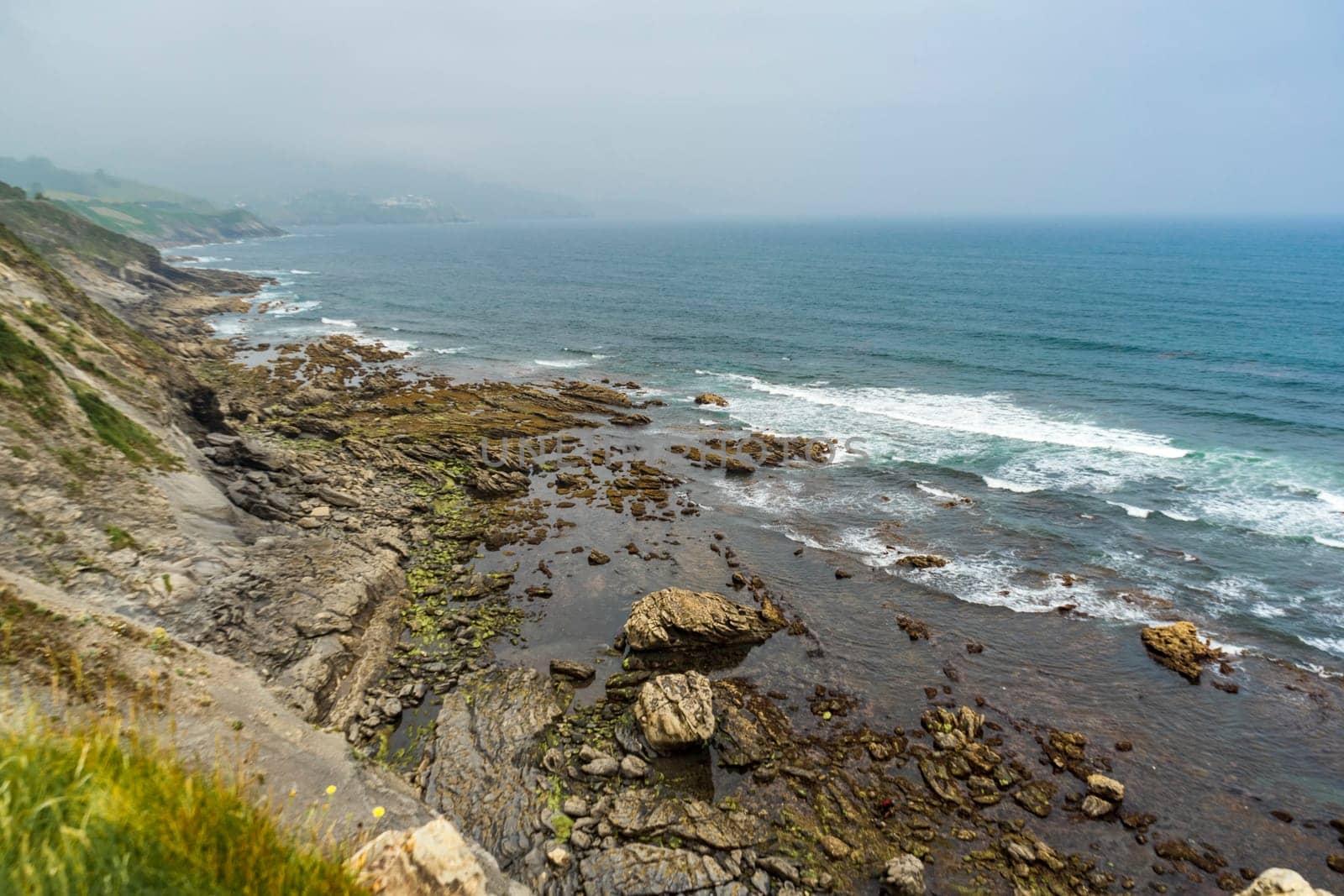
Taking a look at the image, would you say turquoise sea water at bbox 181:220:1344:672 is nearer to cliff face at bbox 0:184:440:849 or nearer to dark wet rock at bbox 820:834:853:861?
dark wet rock at bbox 820:834:853:861

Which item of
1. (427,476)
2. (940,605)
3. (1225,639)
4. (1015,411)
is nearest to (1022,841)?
(940,605)

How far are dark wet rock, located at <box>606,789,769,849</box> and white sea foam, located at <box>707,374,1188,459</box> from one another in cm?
3875

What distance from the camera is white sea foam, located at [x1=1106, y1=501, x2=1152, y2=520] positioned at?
34078 millimetres

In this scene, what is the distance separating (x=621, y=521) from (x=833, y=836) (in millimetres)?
19924

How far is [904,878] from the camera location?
14.9 metres

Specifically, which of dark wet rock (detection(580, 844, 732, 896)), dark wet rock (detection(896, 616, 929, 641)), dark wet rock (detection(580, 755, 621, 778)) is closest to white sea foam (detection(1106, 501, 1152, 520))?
dark wet rock (detection(896, 616, 929, 641))

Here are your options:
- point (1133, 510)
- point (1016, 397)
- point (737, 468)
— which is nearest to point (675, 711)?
point (737, 468)

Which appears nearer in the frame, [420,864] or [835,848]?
[420,864]

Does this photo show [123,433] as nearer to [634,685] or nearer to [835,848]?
[634,685]

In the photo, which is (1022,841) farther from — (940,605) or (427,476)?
(427,476)

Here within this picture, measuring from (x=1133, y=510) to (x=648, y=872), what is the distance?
3472 cm

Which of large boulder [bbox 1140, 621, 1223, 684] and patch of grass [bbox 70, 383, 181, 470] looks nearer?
large boulder [bbox 1140, 621, 1223, 684]

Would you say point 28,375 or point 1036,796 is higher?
point 28,375

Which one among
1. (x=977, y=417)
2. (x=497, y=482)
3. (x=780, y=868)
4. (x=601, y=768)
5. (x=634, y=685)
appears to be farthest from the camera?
(x=977, y=417)
